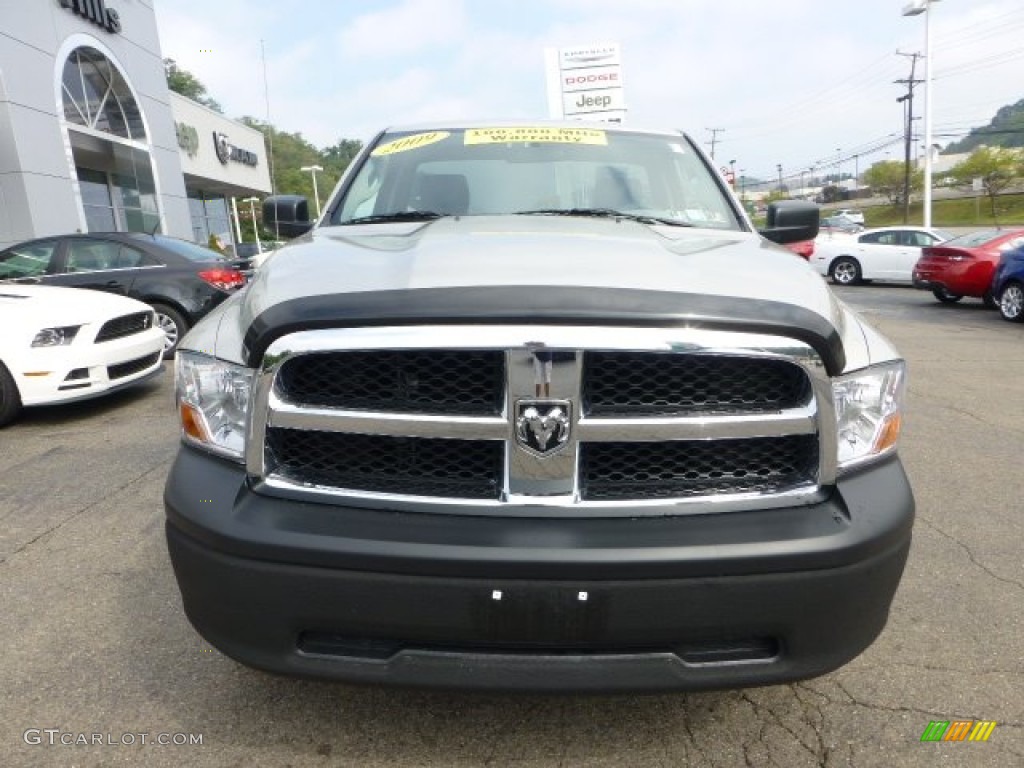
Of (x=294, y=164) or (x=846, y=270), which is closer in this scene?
(x=846, y=270)

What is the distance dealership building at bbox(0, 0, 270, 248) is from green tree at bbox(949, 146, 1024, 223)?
59477mm

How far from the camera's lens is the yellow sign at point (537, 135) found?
3.25 meters

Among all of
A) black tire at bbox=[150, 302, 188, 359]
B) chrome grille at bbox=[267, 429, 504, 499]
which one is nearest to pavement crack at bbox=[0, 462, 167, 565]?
chrome grille at bbox=[267, 429, 504, 499]

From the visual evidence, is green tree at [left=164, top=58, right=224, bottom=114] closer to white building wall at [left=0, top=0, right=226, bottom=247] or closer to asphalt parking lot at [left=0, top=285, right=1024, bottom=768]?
white building wall at [left=0, top=0, right=226, bottom=247]

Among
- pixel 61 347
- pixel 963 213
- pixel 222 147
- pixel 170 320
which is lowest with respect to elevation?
pixel 963 213

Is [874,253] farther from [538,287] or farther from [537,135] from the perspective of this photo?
[538,287]

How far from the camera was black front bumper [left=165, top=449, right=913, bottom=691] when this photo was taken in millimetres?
1522

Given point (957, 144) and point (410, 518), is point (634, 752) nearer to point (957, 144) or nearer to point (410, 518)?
point (410, 518)

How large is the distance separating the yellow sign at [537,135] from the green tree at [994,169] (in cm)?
6494

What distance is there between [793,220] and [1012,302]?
9.98 metres

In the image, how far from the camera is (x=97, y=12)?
16.4 meters

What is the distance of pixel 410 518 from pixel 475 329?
0.44 metres

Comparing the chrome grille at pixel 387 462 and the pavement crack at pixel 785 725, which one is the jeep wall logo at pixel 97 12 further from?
the pavement crack at pixel 785 725

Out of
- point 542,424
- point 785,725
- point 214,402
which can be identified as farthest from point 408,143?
point 785,725
